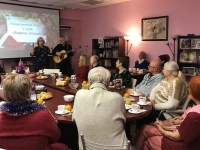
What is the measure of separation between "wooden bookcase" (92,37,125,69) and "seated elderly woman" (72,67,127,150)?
4921 mm

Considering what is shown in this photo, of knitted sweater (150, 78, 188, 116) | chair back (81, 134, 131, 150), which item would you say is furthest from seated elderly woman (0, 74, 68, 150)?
knitted sweater (150, 78, 188, 116)

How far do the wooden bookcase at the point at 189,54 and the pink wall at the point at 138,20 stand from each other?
0.85 feet

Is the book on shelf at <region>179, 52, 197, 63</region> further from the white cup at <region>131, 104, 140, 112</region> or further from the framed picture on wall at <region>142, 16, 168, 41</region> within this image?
the white cup at <region>131, 104, 140, 112</region>

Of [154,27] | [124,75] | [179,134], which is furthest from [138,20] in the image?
[179,134]

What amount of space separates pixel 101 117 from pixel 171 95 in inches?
46.0

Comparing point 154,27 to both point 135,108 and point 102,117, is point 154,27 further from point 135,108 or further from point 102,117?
point 102,117

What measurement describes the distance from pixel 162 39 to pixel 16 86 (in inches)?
192

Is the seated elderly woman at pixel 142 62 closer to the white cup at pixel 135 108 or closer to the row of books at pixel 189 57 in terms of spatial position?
the row of books at pixel 189 57

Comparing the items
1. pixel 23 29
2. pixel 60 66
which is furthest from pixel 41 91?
pixel 23 29

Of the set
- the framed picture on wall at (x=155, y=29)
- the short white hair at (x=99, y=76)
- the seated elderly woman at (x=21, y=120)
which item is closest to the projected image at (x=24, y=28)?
the framed picture on wall at (x=155, y=29)

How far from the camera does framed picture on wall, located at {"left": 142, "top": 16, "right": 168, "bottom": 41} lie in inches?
218

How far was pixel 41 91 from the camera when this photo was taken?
109 inches

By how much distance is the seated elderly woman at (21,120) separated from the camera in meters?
1.35

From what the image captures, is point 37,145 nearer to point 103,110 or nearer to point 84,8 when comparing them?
point 103,110
